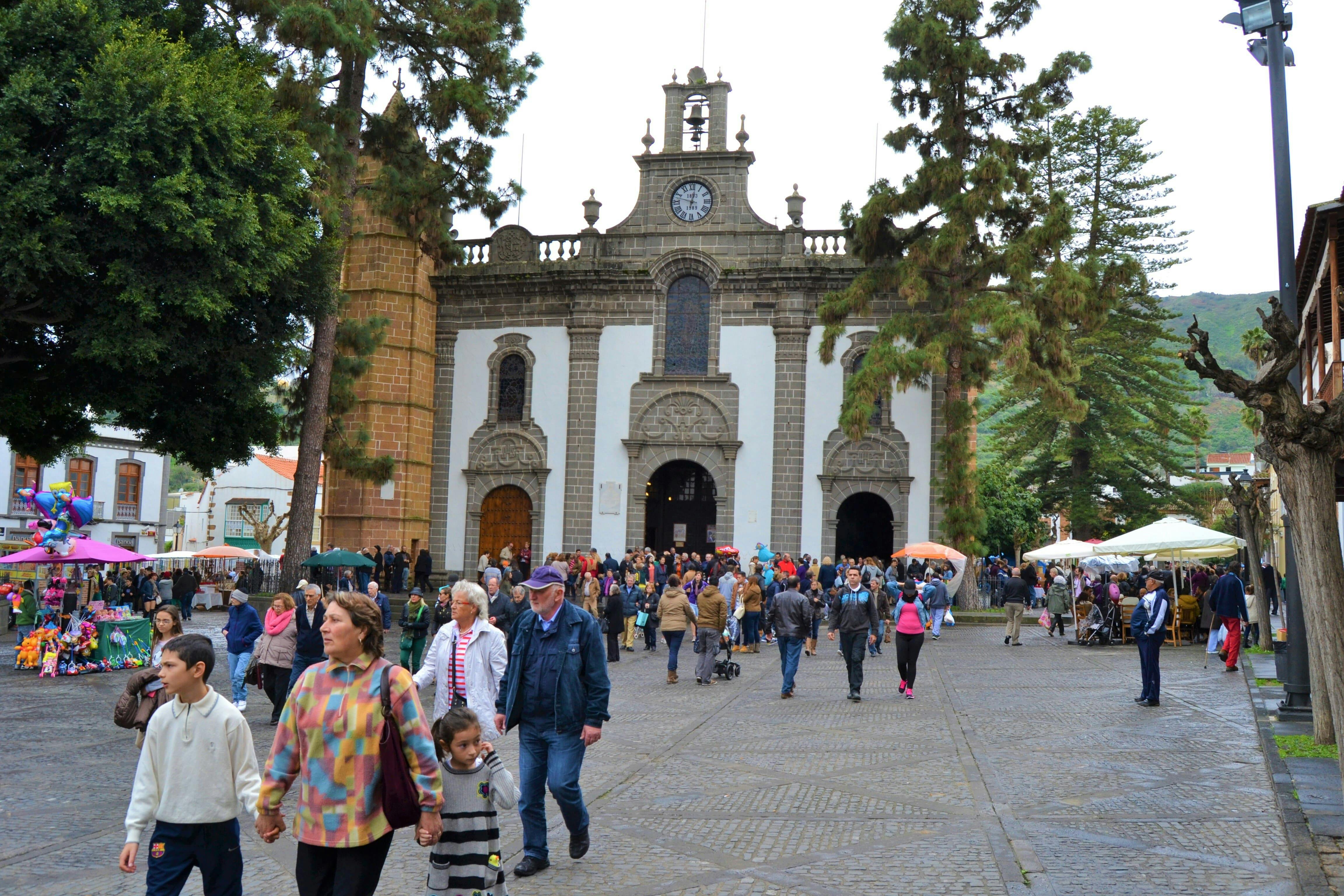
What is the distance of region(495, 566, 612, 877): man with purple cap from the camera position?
6879 mm

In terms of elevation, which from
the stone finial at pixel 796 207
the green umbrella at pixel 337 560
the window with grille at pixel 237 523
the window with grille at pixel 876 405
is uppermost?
the stone finial at pixel 796 207

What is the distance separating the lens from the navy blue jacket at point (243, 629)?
13.2 meters

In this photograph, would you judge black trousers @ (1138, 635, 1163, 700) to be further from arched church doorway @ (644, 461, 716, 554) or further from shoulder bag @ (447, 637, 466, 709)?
arched church doorway @ (644, 461, 716, 554)

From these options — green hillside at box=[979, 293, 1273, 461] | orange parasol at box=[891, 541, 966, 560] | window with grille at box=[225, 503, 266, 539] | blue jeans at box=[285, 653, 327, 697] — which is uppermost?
green hillside at box=[979, 293, 1273, 461]

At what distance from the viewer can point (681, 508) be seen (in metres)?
34.7

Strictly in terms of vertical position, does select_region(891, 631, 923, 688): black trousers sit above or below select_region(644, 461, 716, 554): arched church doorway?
below

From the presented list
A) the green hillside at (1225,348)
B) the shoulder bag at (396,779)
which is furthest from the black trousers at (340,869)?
the green hillside at (1225,348)

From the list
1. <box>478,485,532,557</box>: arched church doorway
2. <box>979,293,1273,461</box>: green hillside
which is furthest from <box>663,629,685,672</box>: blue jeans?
<box>979,293,1273,461</box>: green hillside

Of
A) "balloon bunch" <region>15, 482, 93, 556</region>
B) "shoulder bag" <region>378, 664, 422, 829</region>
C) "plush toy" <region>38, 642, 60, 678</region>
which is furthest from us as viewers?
"balloon bunch" <region>15, 482, 93, 556</region>

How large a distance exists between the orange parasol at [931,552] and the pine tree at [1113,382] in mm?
16209

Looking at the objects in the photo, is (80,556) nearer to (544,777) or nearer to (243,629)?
(243,629)

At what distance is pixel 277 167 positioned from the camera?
19.6 m

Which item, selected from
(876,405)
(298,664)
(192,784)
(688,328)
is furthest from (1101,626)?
(192,784)

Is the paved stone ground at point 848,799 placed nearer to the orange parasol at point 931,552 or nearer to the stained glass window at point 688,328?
the orange parasol at point 931,552
